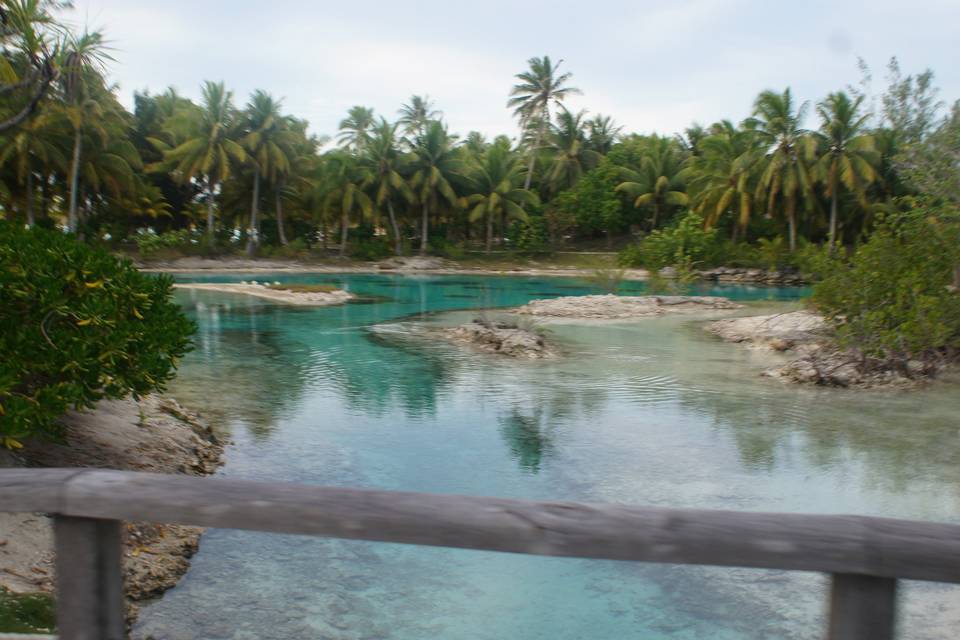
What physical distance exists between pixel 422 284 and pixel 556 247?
1936 centimetres

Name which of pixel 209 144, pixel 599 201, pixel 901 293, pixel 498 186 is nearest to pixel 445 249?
pixel 498 186

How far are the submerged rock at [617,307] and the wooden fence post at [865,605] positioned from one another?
1938 cm

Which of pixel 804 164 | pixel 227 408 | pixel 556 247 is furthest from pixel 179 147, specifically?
pixel 227 408

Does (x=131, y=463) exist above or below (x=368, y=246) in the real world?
below

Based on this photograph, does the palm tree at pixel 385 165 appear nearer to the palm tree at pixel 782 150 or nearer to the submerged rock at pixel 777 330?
the palm tree at pixel 782 150

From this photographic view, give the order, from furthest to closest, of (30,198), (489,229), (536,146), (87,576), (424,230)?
(536,146) → (489,229) → (424,230) → (30,198) → (87,576)

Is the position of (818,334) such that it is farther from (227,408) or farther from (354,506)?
(354,506)

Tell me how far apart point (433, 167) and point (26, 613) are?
44800mm

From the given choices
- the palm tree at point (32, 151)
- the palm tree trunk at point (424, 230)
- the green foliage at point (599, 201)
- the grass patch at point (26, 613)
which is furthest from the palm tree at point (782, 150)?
the grass patch at point (26, 613)

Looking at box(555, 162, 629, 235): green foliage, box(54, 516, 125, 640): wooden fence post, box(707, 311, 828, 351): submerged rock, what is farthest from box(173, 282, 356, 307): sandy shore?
box(555, 162, 629, 235): green foliage

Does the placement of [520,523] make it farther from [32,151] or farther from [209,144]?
[209,144]

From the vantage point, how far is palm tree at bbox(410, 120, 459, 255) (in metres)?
47.2

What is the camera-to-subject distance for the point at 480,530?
6.08ft

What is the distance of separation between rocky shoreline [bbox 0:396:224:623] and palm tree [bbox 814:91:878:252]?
35.6 metres
